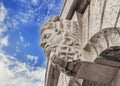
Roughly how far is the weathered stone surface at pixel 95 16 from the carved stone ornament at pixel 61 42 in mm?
210

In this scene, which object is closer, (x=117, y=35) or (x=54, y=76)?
(x=117, y=35)

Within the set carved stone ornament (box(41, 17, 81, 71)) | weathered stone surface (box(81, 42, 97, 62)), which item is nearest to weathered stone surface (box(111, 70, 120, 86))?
weathered stone surface (box(81, 42, 97, 62))

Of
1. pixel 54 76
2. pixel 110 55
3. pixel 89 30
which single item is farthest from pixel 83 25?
pixel 54 76

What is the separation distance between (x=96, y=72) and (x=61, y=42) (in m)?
0.47

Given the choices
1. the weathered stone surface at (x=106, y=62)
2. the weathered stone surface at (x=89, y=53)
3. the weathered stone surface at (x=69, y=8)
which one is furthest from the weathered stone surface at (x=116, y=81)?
the weathered stone surface at (x=69, y=8)

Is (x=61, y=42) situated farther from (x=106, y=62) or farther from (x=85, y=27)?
(x=106, y=62)

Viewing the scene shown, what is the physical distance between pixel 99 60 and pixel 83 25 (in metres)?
0.49

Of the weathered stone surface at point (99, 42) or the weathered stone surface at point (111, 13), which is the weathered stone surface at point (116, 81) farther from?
the weathered stone surface at point (111, 13)

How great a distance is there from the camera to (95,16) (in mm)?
3201

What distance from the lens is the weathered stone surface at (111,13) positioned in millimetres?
2879

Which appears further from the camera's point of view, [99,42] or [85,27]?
[85,27]

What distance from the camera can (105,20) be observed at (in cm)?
299

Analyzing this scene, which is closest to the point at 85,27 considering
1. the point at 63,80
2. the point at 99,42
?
the point at 99,42

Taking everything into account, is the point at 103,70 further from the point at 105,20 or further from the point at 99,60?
the point at 105,20
